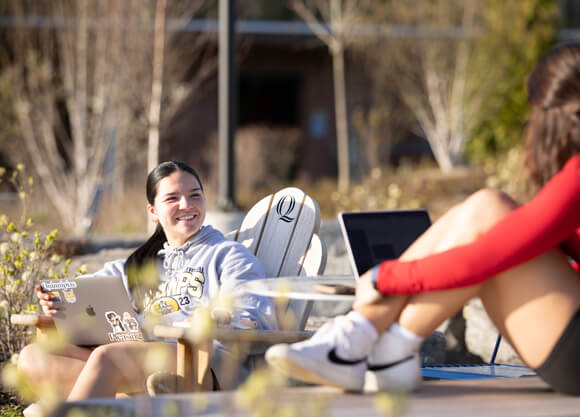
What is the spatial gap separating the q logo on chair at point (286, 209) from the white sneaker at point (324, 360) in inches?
62.2

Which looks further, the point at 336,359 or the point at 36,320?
the point at 36,320

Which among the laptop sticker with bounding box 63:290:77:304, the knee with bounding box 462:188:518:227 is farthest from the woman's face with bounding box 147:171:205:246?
the knee with bounding box 462:188:518:227

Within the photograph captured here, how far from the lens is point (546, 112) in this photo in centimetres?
251

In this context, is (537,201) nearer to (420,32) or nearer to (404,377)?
(404,377)

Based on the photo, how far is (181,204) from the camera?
3.54 meters

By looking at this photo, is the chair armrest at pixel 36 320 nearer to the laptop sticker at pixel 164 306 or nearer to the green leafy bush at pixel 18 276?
the laptop sticker at pixel 164 306

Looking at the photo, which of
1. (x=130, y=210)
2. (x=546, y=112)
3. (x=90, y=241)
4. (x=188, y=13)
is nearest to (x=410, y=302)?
(x=546, y=112)

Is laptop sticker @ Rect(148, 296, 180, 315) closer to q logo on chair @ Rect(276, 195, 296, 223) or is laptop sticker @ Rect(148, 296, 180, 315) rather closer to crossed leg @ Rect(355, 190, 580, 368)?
q logo on chair @ Rect(276, 195, 296, 223)

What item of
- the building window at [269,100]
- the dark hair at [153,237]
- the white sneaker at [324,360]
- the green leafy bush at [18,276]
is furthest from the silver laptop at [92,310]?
the building window at [269,100]

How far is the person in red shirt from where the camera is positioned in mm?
2277

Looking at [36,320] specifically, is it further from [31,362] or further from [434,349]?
[434,349]

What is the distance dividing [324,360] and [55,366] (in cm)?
125

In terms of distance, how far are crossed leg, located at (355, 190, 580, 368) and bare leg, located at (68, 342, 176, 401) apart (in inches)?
33.8

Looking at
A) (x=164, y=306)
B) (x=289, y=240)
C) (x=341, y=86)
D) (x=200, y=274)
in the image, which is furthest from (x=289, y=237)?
(x=341, y=86)
